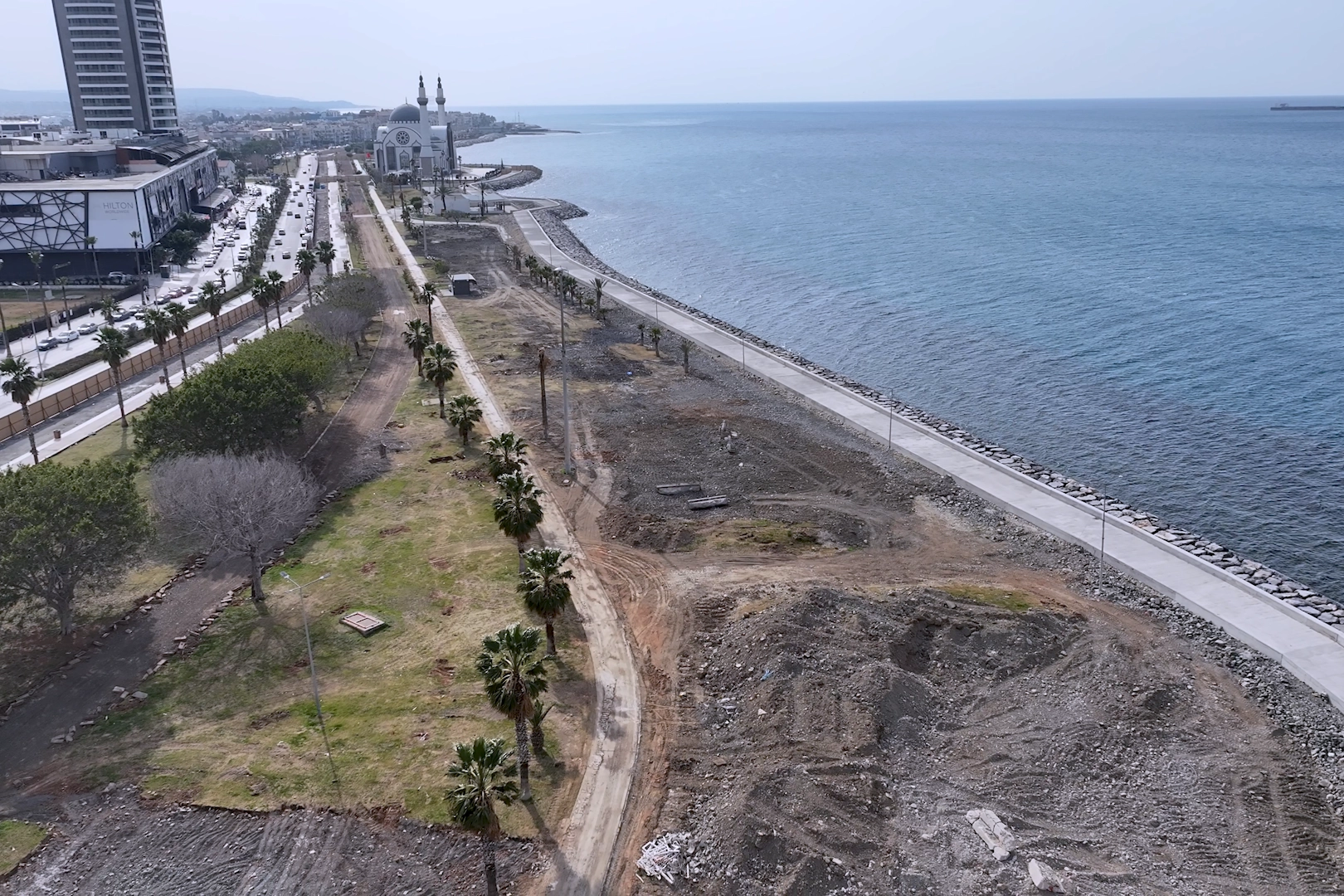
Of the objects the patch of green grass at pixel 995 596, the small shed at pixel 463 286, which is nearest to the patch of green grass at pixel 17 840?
the patch of green grass at pixel 995 596

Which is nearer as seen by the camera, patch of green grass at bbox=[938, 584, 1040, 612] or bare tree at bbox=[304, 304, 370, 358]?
patch of green grass at bbox=[938, 584, 1040, 612]

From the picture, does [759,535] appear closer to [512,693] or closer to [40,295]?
[512,693]

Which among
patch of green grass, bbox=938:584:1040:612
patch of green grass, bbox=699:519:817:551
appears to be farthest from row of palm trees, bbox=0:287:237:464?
patch of green grass, bbox=938:584:1040:612

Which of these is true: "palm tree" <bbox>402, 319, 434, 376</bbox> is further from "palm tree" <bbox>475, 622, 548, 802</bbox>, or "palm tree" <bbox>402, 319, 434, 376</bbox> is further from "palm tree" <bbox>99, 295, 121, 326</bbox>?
"palm tree" <bbox>475, 622, 548, 802</bbox>

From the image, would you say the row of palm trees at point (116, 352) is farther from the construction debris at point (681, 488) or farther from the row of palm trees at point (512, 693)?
the row of palm trees at point (512, 693)

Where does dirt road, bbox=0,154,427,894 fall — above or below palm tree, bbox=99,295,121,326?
below

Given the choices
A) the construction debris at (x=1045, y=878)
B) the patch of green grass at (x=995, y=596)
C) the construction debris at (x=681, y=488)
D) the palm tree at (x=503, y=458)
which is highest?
the palm tree at (x=503, y=458)
